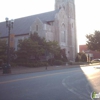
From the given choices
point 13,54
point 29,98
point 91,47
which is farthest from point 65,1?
point 29,98

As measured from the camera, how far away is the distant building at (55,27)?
50438 millimetres

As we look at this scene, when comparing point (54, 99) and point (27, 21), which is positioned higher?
point (27, 21)

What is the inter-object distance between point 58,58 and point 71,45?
42.0ft

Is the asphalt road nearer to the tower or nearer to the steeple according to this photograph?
the tower

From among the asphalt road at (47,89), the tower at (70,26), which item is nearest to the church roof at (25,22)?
the tower at (70,26)

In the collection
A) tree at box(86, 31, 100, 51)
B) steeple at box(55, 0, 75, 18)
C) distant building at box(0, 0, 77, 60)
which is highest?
steeple at box(55, 0, 75, 18)

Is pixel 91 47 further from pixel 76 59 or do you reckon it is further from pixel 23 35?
pixel 23 35

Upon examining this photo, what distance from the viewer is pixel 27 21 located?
59.8m

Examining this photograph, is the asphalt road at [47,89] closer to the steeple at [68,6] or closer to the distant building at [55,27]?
the distant building at [55,27]

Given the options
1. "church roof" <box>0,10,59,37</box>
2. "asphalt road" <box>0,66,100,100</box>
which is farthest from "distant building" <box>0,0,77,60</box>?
"asphalt road" <box>0,66,100,100</box>

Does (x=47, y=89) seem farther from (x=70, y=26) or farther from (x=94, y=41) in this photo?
(x=70, y=26)

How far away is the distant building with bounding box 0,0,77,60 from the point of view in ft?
165

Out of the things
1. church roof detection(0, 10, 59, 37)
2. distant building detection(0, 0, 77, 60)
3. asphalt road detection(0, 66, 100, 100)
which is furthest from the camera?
church roof detection(0, 10, 59, 37)

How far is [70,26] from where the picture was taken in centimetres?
5919
